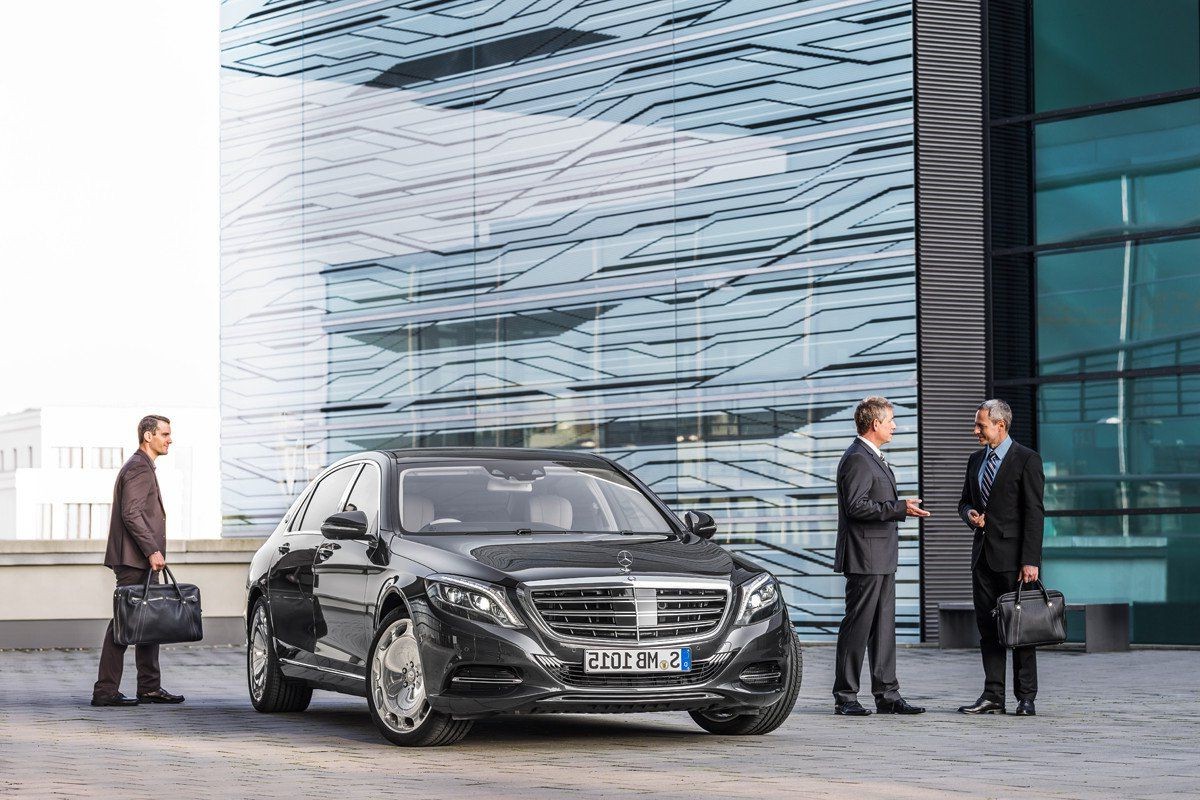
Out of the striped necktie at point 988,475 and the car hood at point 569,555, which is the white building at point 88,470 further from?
the striped necktie at point 988,475

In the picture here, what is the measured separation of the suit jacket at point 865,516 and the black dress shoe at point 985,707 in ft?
3.02

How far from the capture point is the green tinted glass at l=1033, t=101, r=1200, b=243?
1870 cm

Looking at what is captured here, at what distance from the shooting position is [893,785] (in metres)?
7.52

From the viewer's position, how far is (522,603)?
28.8ft

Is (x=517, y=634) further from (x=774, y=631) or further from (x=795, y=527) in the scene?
(x=795, y=527)

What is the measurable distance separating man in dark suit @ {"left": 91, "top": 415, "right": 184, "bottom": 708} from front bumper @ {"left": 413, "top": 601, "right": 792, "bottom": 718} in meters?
4.00

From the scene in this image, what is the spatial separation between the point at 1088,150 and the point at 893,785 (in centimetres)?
1307

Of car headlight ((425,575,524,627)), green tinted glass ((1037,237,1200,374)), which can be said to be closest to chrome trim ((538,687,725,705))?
car headlight ((425,575,524,627))

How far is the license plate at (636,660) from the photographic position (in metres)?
8.77

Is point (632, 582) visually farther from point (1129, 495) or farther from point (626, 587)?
point (1129, 495)

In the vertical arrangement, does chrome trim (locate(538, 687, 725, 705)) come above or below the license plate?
below

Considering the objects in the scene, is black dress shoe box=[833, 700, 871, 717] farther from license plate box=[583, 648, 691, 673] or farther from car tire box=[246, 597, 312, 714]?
car tire box=[246, 597, 312, 714]

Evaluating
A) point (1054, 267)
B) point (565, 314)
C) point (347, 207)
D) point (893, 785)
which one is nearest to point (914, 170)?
point (1054, 267)

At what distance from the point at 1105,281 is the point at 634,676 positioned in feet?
38.2
